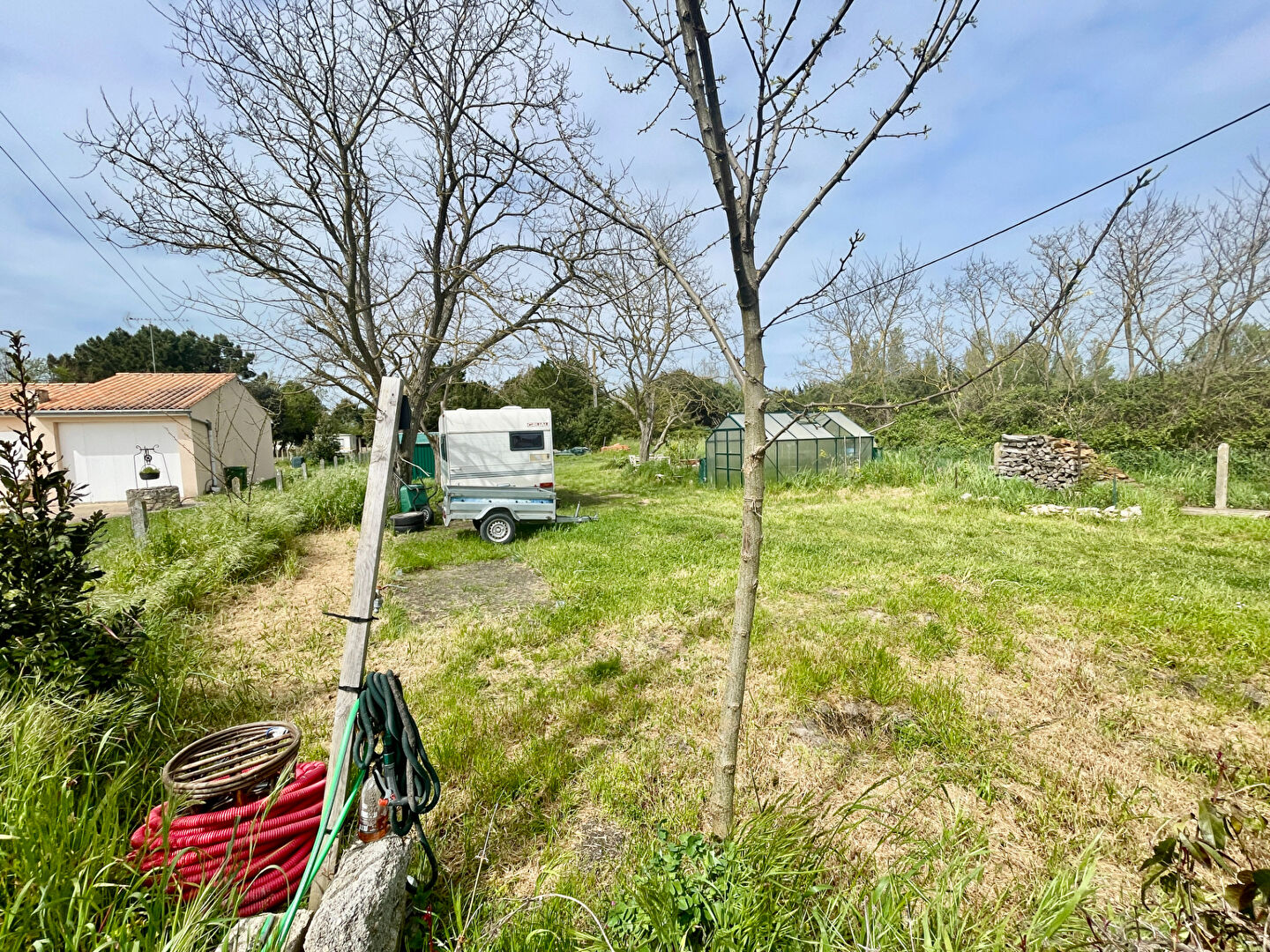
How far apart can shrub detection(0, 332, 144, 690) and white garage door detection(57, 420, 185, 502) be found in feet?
52.2

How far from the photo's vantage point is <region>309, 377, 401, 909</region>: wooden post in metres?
1.85

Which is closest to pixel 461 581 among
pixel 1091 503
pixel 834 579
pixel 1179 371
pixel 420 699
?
pixel 420 699

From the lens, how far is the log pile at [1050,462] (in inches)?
502

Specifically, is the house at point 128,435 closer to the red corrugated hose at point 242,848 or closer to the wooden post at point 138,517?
the wooden post at point 138,517

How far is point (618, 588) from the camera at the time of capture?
611cm

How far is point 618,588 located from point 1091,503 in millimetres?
10456

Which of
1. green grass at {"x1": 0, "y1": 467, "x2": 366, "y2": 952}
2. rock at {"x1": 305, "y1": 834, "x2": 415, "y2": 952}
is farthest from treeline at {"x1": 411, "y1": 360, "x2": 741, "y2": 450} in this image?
rock at {"x1": 305, "y1": 834, "x2": 415, "y2": 952}

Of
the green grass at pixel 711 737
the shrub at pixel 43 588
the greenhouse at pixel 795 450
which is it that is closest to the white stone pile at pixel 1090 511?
the green grass at pixel 711 737

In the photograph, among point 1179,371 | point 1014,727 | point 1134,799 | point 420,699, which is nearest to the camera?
point 1134,799

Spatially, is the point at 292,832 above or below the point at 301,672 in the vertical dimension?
above

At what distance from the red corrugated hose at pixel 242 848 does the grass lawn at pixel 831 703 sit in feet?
1.85

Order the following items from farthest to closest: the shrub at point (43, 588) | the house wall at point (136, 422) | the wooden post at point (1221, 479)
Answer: the house wall at point (136, 422)
the wooden post at point (1221, 479)
the shrub at point (43, 588)

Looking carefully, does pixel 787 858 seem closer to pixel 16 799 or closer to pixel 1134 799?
pixel 1134 799

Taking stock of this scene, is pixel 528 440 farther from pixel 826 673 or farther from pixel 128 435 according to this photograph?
pixel 128 435
